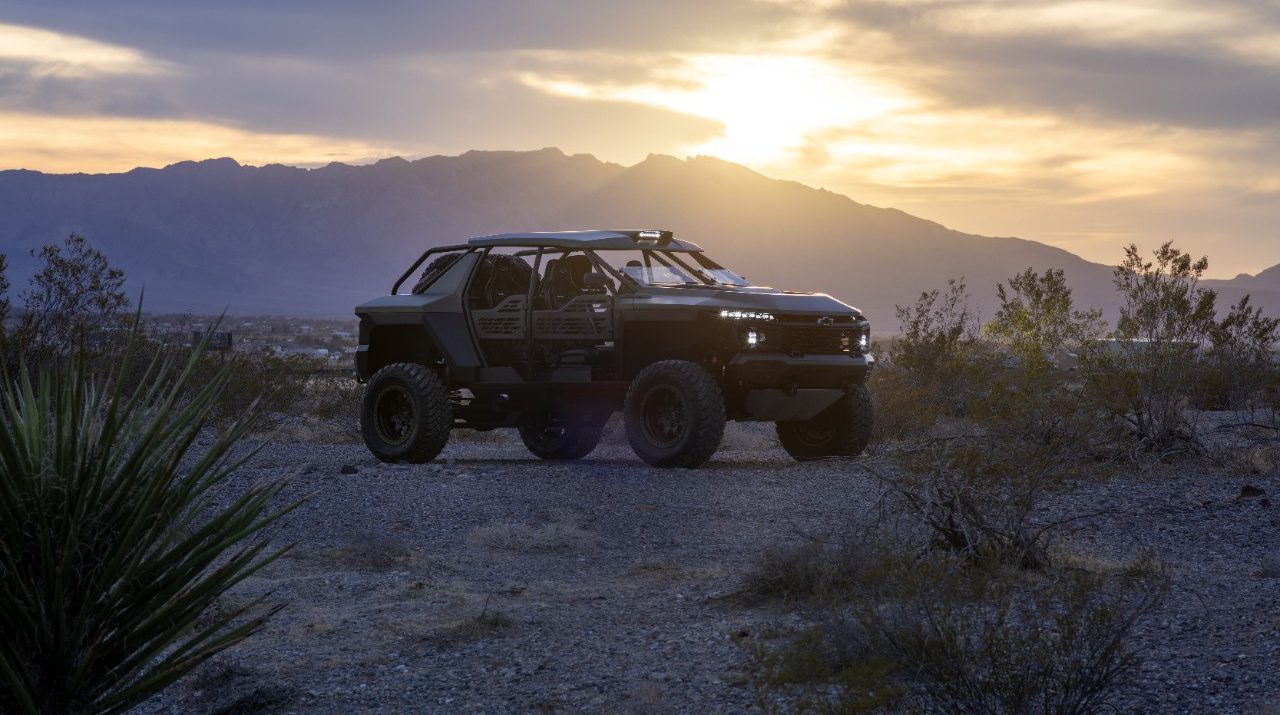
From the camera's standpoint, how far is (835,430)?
14328 millimetres

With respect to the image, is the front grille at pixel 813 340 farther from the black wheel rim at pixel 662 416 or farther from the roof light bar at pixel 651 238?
the roof light bar at pixel 651 238

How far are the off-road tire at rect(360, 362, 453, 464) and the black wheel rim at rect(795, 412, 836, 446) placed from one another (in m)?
3.80

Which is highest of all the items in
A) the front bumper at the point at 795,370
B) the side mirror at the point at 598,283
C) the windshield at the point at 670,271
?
the windshield at the point at 670,271

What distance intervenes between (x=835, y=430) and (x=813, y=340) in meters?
1.54

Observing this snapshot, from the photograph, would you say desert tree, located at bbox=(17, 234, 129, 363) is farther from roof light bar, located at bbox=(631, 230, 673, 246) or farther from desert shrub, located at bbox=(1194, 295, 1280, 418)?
desert shrub, located at bbox=(1194, 295, 1280, 418)

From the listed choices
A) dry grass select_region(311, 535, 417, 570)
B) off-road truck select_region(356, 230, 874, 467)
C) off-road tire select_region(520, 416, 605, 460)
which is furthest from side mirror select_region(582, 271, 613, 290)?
dry grass select_region(311, 535, 417, 570)

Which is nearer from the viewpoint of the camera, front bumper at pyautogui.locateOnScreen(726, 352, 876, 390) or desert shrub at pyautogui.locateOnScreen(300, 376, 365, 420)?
front bumper at pyautogui.locateOnScreen(726, 352, 876, 390)

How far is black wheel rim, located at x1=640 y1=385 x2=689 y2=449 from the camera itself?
1307 centimetres

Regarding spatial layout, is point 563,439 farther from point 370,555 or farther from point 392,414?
point 370,555

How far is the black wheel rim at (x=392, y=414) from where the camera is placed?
14.9 metres

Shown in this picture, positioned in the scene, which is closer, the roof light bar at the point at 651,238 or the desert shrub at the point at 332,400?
the roof light bar at the point at 651,238

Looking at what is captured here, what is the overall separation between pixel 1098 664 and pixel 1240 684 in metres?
0.96

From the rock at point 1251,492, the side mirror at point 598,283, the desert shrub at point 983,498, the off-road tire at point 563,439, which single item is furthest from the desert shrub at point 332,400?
the desert shrub at point 983,498

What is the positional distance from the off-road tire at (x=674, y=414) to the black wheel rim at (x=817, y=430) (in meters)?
1.84
